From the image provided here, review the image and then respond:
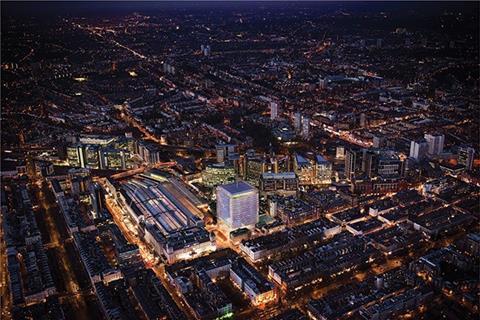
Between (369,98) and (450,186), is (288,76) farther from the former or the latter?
(450,186)

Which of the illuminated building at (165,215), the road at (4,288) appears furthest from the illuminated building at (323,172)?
the road at (4,288)

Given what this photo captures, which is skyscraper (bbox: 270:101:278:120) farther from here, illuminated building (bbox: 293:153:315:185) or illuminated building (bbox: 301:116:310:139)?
illuminated building (bbox: 293:153:315:185)

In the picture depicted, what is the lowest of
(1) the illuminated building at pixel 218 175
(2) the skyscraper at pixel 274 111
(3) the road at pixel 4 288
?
(3) the road at pixel 4 288

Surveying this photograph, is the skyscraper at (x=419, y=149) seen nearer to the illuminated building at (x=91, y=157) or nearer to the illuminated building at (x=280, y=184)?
the illuminated building at (x=280, y=184)

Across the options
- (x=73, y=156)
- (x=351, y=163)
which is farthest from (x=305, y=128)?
(x=73, y=156)

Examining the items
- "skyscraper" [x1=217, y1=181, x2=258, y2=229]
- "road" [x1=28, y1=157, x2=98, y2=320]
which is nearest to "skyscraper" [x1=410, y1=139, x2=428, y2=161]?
"skyscraper" [x1=217, y1=181, x2=258, y2=229]
